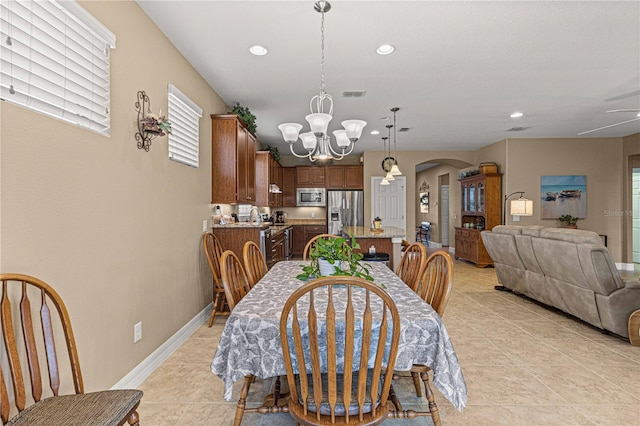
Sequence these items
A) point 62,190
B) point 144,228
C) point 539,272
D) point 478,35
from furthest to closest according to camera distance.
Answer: point 539,272 → point 478,35 → point 144,228 → point 62,190

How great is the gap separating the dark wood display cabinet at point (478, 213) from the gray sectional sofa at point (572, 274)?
2703 millimetres

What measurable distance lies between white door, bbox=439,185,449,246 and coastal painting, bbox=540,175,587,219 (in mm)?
3819

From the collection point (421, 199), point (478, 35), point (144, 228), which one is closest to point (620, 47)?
point (478, 35)

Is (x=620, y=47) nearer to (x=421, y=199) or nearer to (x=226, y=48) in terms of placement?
(x=226, y=48)

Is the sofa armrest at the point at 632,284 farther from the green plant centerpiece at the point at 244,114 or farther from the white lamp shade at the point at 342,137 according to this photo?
the green plant centerpiece at the point at 244,114

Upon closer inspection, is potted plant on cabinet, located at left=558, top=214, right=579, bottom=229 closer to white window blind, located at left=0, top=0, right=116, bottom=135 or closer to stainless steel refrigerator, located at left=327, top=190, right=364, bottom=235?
stainless steel refrigerator, located at left=327, top=190, right=364, bottom=235

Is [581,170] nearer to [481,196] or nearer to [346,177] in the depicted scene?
[481,196]

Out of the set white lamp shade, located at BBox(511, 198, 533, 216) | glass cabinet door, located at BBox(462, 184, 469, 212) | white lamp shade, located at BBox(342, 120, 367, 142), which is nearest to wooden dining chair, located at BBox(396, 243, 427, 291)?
white lamp shade, located at BBox(342, 120, 367, 142)

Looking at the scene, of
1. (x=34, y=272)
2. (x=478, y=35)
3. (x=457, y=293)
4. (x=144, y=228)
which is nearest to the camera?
(x=34, y=272)

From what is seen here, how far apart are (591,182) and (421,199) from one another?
20.4 feet

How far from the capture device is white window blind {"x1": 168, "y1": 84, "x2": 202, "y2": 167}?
10.00ft

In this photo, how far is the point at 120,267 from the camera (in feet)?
7.36

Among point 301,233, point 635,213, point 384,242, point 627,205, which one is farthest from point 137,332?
point 635,213

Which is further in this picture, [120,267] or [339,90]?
[339,90]
